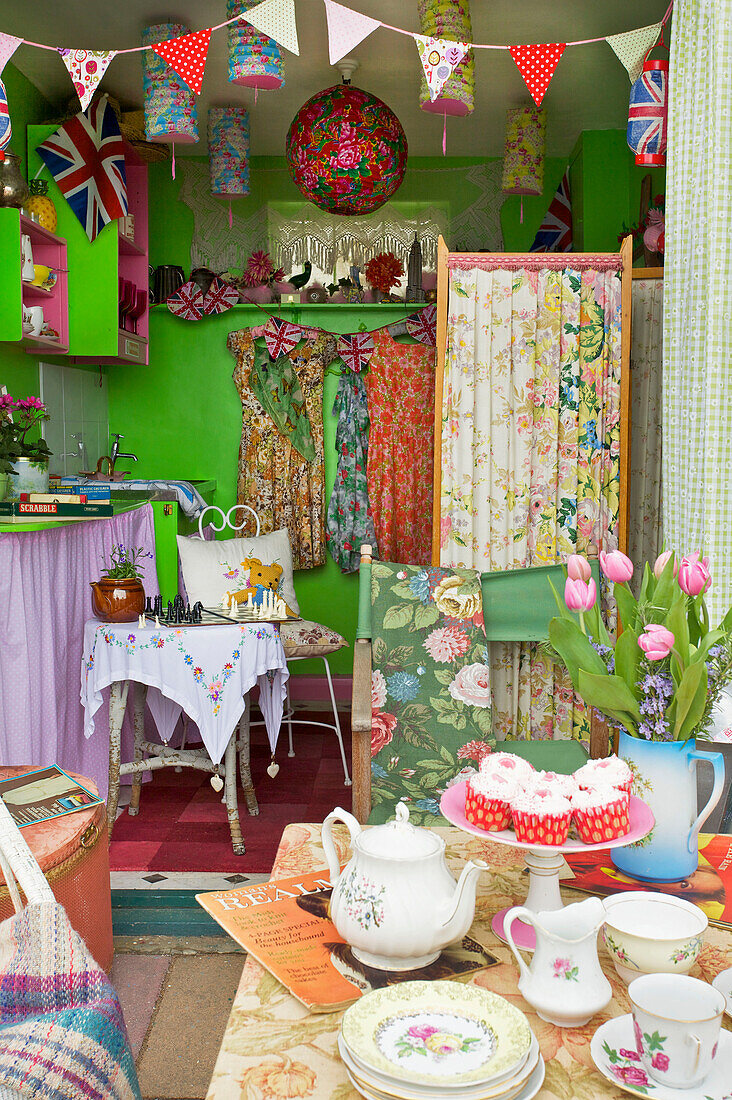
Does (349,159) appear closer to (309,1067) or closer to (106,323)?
(106,323)

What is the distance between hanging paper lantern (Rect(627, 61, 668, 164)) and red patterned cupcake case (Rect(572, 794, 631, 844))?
2.17 m

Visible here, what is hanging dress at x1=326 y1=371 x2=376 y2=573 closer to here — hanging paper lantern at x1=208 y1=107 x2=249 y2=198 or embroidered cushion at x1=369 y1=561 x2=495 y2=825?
hanging paper lantern at x1=208 y1=107 x2=249 y2=198

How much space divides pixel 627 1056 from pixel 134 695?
2690mm

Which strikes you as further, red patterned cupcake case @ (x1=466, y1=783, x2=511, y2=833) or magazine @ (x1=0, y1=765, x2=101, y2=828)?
magazine @ (x1=0, y1=765, x2=101, y2=828)

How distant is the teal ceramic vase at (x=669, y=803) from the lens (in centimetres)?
121

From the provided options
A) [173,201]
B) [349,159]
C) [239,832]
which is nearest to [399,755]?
[239,832]

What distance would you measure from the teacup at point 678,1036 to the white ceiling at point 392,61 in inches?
137

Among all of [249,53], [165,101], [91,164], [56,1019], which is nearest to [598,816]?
[56,1019]

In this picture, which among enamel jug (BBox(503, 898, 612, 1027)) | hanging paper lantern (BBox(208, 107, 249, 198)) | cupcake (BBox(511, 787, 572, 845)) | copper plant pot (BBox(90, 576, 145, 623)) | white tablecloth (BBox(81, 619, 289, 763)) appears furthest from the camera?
hanging paper lantern (BBox(208, 107, 249, 198))

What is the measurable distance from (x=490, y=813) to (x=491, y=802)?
13 mm

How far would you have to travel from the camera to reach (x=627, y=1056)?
81cm

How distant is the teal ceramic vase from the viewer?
→ 1209mm

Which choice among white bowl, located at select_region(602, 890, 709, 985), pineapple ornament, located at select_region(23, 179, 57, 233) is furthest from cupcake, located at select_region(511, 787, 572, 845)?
pineapple ornament, located at select_region(23, 179, 57, 233)

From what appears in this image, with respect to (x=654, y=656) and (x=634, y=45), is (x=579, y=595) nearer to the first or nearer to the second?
(x=654, y=656)
